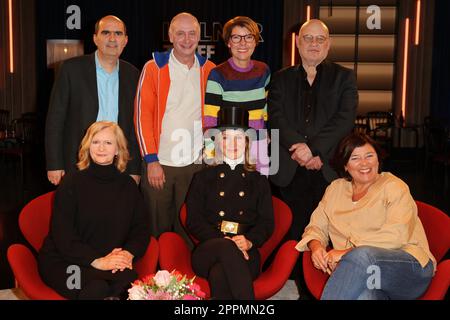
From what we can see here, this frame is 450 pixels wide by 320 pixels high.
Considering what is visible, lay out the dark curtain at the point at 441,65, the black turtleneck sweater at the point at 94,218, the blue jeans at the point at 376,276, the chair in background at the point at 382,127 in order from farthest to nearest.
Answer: the dark curtain at the point at 441,65
the chair in background at the point at 382,127
the black turtleneck sweater at the point at 94,218
the blue jeans at the point at 376,276

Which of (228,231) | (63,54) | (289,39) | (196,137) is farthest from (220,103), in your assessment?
(63,54)

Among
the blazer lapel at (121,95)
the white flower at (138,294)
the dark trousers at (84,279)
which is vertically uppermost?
the blazer lapel at (121,95)

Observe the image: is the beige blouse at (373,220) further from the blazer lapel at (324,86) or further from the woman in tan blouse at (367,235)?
the blazer lapel at (324,86)

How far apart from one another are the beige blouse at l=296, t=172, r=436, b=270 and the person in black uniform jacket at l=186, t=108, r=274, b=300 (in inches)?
10.7

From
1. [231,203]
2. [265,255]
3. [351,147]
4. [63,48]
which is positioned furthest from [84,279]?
[63,48]

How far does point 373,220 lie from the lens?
3096 millimetres

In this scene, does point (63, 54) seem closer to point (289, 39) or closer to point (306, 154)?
point (289, 39)

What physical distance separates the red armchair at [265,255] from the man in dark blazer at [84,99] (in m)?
0.80

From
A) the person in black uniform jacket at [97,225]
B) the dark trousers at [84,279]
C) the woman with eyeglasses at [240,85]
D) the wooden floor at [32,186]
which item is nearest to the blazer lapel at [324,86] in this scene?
the woman with eyeglasses at [240,85]

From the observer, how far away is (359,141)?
3186mm

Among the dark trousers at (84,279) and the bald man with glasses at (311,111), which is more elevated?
the bald man with glasses at (311,111)

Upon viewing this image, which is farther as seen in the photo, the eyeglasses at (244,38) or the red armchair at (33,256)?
the eyeglasses at (244,38)

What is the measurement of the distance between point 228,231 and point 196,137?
0.77 m

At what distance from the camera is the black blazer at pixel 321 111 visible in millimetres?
3797
